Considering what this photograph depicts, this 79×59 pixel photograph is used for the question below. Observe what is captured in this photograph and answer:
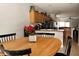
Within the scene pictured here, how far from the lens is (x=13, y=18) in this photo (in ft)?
13.8

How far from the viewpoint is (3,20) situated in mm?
3762

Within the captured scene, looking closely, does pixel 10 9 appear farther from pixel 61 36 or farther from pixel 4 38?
pixel 61 36

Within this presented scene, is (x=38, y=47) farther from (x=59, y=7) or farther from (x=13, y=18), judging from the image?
(x=59, y=7)

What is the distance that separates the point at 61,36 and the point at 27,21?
57.1 inches

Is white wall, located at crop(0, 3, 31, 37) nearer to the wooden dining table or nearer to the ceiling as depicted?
the ceiling

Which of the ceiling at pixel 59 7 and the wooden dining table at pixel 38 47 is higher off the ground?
the ceiling at pixel 59 7

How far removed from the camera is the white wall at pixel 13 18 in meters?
3.74

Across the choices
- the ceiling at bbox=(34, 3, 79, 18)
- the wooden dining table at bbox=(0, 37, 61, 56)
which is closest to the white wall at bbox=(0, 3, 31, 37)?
the ceiling at bbox=(34, 3, 79, 18)

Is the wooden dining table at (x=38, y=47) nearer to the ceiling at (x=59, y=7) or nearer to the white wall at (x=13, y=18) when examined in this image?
the ceiling at (x=59, y=7)

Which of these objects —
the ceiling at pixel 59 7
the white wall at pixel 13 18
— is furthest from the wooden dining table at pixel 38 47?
the white wall at pixel 13 18

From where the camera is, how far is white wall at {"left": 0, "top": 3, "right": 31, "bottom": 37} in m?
3.74

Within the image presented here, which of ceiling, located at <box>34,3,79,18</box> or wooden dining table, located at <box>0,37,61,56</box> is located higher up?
ceiling, located at <box>34,3,79,18</box>

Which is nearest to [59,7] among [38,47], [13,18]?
[13,18]

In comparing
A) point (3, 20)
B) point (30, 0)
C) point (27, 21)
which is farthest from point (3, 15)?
point (30, 0)
